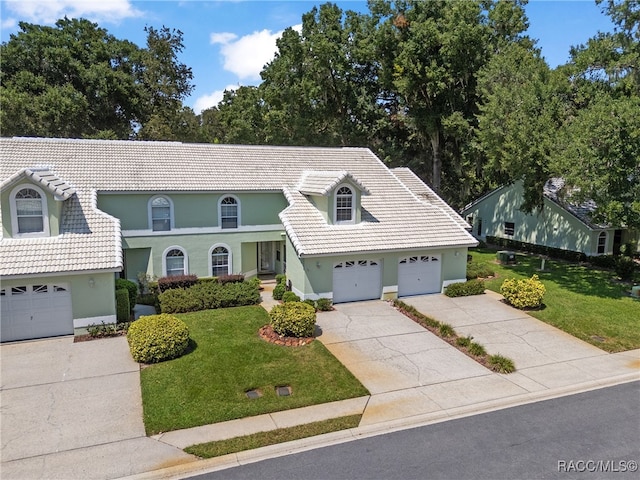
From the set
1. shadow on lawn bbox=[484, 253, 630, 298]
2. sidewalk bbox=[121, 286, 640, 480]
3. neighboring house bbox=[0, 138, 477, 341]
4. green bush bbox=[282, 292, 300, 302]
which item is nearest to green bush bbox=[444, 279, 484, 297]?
neighboring house bbox=[0, 138, 477, 341]

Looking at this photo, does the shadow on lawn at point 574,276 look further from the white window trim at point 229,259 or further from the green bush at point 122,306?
the green bush at point 122,306

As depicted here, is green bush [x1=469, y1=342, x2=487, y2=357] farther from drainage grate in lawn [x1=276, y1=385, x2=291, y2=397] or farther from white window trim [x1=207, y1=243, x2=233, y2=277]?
white window trim [x1=207, y1=243, x2=233, y2=277]

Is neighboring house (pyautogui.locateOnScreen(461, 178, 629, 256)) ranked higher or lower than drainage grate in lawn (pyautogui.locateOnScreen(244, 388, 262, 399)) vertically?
higher

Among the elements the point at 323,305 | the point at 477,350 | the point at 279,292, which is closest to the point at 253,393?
the point at 323,305

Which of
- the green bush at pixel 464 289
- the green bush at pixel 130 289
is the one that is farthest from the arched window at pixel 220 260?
the green bush at pixel 464 289

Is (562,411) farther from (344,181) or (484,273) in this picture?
(484,273)

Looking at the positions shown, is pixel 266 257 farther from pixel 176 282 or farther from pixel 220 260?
pixel 176 282
